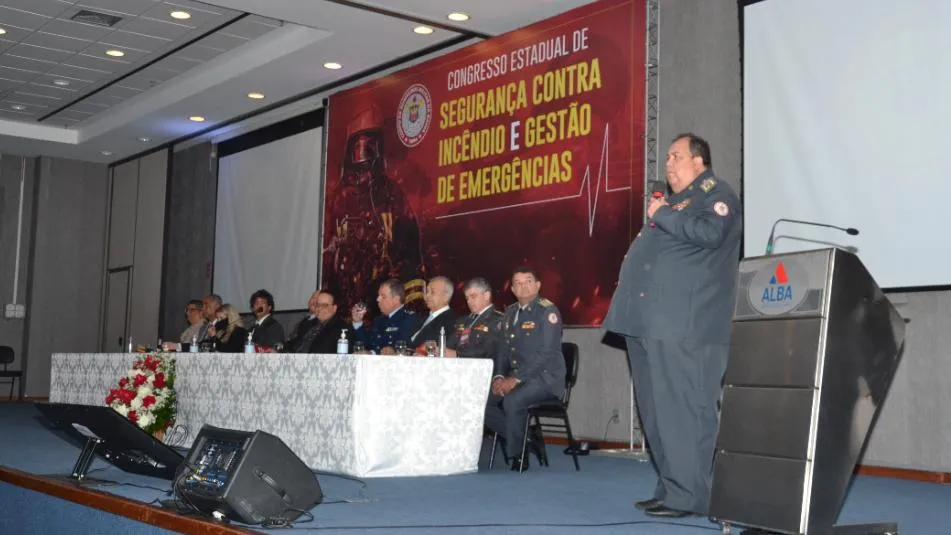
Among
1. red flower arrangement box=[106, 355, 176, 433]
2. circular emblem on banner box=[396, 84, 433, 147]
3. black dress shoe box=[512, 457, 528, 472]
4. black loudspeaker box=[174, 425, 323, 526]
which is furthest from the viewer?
circular emblem on banner box=[396, 84, 433, 147]

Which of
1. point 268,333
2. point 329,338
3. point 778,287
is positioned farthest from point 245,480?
point 268,333

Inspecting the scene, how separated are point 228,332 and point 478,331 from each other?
309 cm

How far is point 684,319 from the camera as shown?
347cm

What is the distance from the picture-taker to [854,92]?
5.76m

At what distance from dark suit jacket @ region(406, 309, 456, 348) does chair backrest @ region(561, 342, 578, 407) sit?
2.26ft

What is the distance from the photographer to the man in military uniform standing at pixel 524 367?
5.60 metres

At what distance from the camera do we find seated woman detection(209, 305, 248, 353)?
8195 millimetres

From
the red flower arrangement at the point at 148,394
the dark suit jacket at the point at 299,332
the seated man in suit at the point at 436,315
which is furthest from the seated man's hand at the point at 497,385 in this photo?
the dark suit jacket at the point at 299,332

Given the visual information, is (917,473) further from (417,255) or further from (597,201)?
(417,255)

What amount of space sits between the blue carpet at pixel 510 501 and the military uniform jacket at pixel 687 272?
632mm

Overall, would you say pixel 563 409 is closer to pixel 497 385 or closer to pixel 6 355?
pixel 497 385

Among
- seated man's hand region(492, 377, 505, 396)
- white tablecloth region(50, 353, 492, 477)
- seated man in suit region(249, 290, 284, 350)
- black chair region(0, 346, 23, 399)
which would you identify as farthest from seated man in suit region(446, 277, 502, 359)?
black chair region(0, 346, 23, 399)

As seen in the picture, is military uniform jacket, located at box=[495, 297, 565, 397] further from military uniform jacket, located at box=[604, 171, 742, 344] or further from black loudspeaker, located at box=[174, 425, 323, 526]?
black loudspeaker, located at box=[174, 425, 323, 526]

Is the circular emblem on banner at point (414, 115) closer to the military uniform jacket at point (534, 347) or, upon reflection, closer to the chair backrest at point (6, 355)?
the military uniform jacket at point (534, 347)
